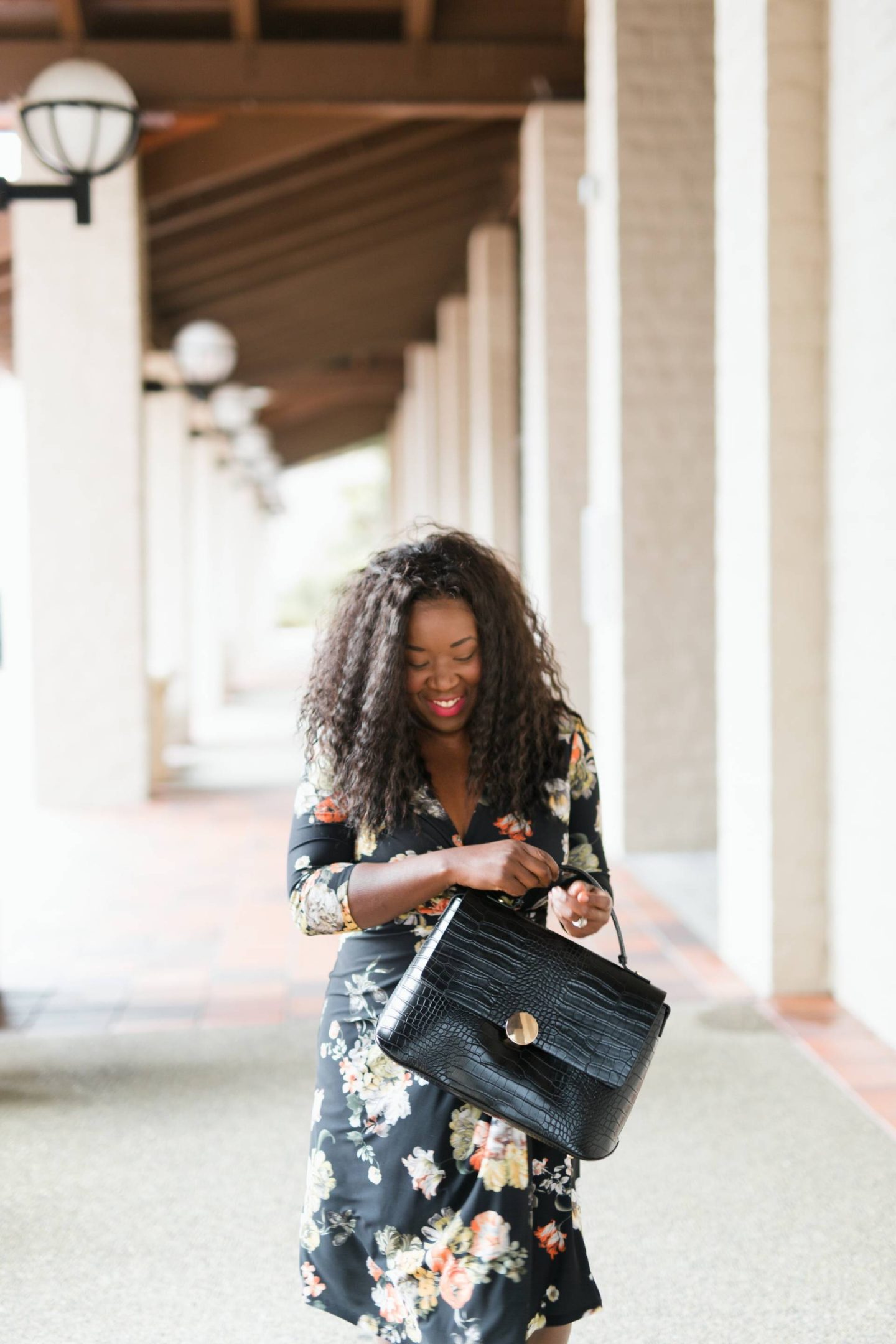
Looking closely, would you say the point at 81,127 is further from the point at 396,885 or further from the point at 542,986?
the point at 542,986

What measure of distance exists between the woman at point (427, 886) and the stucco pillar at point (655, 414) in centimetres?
458

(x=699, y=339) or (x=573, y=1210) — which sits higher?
(x=699, y=339)

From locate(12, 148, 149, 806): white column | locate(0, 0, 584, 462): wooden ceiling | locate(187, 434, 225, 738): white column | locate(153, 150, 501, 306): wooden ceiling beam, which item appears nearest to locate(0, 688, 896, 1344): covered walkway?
locate(12, 148, 149, 806): white column

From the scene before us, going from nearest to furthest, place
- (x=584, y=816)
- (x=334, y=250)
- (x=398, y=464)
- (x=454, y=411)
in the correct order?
(x=584, y=816), (x=334, y=250), (x=454, y=411), (x=398, y=464)

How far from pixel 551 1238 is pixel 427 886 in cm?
46

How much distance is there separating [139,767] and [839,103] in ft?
18.5

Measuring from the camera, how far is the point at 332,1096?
5.88 ft

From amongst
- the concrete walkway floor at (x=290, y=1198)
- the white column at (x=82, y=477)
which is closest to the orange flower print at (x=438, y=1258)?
the concrete walkway floor at (x=290, y=1198)

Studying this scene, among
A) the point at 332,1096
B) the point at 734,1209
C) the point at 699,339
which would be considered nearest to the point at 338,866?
the point at 332,1096

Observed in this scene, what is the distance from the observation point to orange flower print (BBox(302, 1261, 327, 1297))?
179 centimetres

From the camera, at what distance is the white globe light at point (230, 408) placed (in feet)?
39.7

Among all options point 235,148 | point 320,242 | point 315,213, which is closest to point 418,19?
point 235,148

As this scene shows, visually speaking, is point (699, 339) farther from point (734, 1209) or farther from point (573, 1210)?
point (573, 1210)

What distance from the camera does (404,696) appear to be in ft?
5.95
